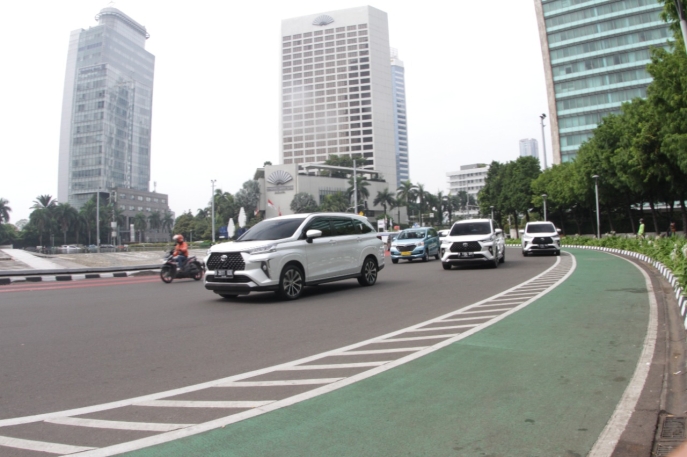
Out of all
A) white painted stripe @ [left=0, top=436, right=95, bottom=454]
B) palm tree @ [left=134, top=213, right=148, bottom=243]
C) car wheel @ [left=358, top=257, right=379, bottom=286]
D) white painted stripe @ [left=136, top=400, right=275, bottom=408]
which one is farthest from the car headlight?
palm tree @ [left=134, top=213, right=148, bottom=243]

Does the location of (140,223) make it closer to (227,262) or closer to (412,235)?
(412,235)

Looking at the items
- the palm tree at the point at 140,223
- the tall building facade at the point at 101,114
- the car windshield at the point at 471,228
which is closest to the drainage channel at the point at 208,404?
the car windshield at the point at 471,228

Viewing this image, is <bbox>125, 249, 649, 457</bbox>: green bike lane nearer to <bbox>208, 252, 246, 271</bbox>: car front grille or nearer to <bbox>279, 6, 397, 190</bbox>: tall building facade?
<bbox>208, 252, 246, 271</bbox>: car front grille

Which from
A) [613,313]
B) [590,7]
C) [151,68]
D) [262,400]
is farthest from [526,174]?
[151,68]

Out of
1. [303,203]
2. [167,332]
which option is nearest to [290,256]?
[167,332]

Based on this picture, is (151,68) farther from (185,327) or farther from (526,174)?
(185,327)

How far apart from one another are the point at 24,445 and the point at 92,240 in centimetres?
11774

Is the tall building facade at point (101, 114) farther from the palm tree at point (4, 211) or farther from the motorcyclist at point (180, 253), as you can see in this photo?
the motorcyclist at point (180, 253)

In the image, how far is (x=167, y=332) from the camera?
25.8 feet

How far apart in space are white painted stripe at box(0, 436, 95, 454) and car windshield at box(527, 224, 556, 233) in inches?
1038

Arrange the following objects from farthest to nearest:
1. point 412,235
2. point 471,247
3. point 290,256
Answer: point 412,235 < point 471,247 < point 290,256

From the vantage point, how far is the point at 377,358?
5.89 metres

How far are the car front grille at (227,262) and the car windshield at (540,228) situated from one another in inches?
794

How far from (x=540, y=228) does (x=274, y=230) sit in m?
19.3
